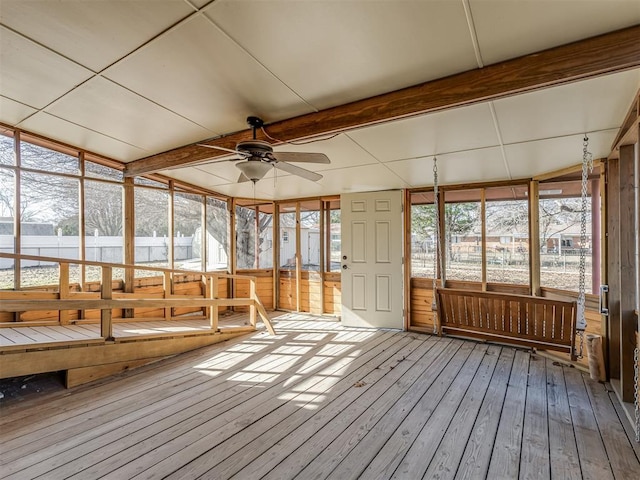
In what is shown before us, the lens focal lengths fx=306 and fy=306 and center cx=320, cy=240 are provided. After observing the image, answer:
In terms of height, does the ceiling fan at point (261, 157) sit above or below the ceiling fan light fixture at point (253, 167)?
above

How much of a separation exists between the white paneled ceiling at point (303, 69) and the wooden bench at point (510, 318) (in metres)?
1.54

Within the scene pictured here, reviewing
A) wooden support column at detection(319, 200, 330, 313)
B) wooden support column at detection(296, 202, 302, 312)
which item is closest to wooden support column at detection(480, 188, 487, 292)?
wooden support column at detection(319, 200, 330, 313)

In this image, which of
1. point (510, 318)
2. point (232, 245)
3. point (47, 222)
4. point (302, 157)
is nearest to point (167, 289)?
point (232, 245)

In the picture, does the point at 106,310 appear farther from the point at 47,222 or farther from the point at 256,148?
the point at 256,148

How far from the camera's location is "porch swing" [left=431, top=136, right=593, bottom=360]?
2.88 metres

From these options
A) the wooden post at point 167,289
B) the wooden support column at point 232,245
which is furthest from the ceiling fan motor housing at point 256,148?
the wooden support column at point 232,245

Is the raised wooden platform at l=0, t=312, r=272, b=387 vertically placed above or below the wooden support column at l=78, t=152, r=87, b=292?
below

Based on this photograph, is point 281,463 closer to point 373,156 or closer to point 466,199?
point 373,156

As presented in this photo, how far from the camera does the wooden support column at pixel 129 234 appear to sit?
458cm

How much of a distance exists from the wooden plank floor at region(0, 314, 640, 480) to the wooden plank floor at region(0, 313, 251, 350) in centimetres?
47

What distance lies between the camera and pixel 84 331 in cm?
342

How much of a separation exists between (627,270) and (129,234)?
19.3 ft

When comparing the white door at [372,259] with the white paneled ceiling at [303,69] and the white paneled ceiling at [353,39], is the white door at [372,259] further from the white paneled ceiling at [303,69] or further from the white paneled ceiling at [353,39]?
the white paneled ceiling at [353,39]

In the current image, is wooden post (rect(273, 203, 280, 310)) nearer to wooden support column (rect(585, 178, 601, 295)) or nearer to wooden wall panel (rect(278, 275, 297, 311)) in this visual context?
wooden wall panel (rect(278, 275, 297, 311))
